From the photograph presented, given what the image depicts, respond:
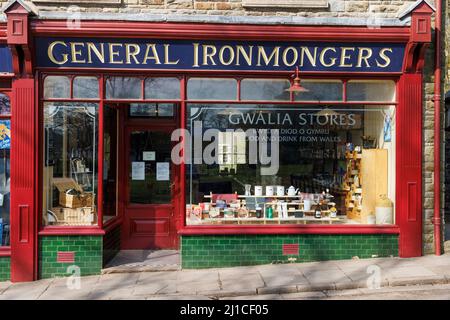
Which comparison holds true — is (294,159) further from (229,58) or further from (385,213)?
(229,58)

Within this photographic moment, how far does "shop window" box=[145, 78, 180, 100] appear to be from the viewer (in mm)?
8578

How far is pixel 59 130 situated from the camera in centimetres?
862

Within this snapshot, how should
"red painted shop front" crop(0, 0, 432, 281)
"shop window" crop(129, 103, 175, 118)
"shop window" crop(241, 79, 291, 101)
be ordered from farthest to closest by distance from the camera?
"shop window" crop(129, 103, 175, 118) → "shop window" crop(241, 79, 291, 101) → "red painted shop front" crop(0, 0, 432, 281)

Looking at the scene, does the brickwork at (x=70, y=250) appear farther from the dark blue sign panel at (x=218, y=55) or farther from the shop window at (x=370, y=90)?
the shop window at (x=370, y=90)

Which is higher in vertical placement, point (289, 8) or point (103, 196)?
point (289, 8)

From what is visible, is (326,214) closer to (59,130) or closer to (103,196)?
(103,196)

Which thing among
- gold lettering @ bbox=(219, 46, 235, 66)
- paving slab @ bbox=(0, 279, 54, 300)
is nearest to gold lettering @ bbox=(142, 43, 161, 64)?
gold lettering @ bbox=(219, 46, 235, 66)

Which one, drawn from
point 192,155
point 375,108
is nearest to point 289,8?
point 375,108

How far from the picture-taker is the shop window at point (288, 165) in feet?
29.4

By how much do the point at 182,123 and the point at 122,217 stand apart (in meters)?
2.36

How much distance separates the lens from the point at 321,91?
Answer: 8898 millimetres

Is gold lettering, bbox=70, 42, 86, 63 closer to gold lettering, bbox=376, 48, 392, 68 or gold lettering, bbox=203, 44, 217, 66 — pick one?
gold lettering, bbox=203, 44, 217, 66

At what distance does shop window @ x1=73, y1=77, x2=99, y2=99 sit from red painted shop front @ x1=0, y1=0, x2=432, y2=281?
0.06 ft

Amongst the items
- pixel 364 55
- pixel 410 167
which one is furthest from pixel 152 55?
pixel 410 167
